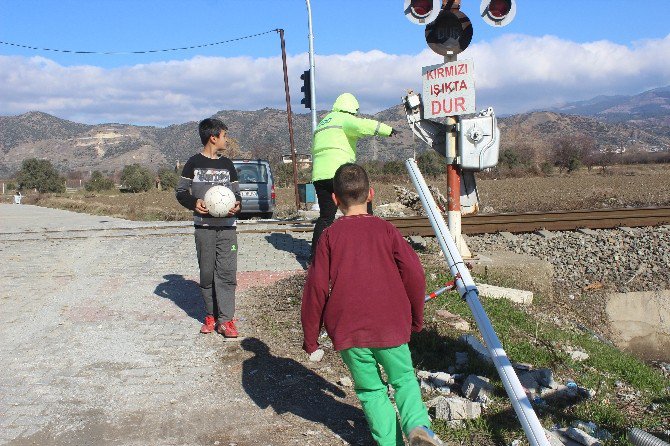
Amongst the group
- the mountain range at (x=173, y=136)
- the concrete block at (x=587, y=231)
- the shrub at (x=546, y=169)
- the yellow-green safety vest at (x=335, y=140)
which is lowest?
the concrete block at (x=587, y=231)

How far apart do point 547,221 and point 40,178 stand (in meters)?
43.4

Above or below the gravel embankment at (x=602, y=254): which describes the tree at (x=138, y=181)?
above

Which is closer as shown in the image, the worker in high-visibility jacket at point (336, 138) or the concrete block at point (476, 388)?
the concrete block at point (476, 388)

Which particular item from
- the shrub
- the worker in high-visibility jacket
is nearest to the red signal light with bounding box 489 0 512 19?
the worker in high-visibility jacket

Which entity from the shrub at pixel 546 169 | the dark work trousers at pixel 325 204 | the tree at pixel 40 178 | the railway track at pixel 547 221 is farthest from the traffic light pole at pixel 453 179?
the tree at pixel 40 178

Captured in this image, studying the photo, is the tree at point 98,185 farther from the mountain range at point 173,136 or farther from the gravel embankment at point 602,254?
the mountain range at point 173,136

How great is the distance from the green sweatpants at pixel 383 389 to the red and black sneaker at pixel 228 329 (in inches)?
99.0

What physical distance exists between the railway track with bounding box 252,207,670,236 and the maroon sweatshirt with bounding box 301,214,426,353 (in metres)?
7.37

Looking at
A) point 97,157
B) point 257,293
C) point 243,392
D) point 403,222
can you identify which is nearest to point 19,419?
point 243,392

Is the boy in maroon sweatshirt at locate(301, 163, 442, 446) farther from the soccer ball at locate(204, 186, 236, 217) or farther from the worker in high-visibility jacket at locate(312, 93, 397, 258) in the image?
the worker in high-visibility jacket at locate(312, 93, 397, 258)

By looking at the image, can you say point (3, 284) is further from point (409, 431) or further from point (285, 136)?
point (285, 136)

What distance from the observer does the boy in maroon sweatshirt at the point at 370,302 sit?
3.31 metres

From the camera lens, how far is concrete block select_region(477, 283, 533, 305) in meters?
6.97

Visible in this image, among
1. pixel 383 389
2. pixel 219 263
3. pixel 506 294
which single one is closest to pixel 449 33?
pixel 506 294
